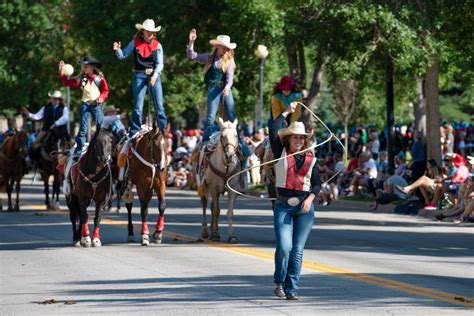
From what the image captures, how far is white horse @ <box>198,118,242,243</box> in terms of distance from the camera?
21188 millimetres

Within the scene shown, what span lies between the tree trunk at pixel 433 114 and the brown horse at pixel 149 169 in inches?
592

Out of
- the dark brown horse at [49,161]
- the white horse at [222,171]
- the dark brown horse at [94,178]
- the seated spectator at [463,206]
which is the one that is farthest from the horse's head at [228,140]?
the dark brown horse at [49,161]

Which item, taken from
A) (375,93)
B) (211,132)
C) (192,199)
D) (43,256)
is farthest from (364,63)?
(375,93)

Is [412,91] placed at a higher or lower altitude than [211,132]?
higher

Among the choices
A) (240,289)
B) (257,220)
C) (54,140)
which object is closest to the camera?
(240,289)

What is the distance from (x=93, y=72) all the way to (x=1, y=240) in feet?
11.3

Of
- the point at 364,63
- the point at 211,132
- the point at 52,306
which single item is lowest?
the point at 52,306

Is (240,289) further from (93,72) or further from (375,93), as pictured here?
(375,93)

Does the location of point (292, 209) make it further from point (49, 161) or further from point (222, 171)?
point (49, 161)

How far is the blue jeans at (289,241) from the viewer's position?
1399cm

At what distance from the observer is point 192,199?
37906 millimetres

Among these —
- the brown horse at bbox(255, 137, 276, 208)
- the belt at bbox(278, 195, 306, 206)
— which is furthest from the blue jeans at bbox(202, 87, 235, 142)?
the belt at bbox(278, 195, 306, 206)

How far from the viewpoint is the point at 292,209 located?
14102 mm

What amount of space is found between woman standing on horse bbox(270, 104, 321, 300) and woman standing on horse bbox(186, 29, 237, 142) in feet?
26.8
